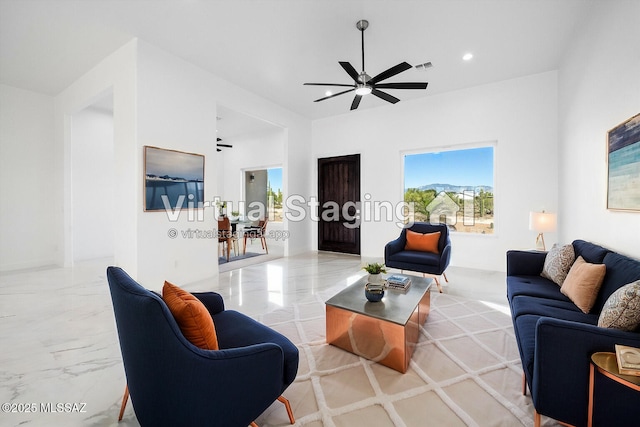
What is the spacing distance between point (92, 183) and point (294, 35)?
5272mm

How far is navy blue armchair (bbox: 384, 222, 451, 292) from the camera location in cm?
383

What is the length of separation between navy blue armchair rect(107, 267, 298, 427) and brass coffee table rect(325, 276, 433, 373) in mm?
941

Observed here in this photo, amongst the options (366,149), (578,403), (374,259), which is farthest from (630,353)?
(366,149)

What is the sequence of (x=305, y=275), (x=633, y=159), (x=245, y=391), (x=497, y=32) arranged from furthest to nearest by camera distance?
(x=305, y=275) → (x=497, y=32) → (x=633, y=159) → (x=245, y=391)

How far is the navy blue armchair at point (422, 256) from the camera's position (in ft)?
12.6

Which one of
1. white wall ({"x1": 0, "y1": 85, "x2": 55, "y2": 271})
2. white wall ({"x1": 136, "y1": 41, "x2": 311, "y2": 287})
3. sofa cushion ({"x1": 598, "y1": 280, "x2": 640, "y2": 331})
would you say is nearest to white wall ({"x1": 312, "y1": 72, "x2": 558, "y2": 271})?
white wall ({"x1": 136, "y1": 41, "x2": 311, "y2": 287})

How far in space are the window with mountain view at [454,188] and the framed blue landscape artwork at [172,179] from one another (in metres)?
4.11

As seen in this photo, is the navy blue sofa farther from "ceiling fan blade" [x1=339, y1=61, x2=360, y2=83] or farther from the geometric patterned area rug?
"ceiling fan blade" [x1=339, y1=61, x2=360, y2=83]

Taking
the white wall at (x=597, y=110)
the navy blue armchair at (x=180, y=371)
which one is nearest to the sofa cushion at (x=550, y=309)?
the white wall at (x=597, y=110)

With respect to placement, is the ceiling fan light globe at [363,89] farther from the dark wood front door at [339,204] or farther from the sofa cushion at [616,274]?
the dark wood front door at [339,204]

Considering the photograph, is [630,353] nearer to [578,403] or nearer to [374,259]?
[578,403]

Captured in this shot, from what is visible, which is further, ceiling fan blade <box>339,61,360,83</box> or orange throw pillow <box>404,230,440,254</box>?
orange throw pillow <box>404,230,440,254</box>

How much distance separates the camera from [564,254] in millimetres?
2604

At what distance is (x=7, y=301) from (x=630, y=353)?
5.74 m
